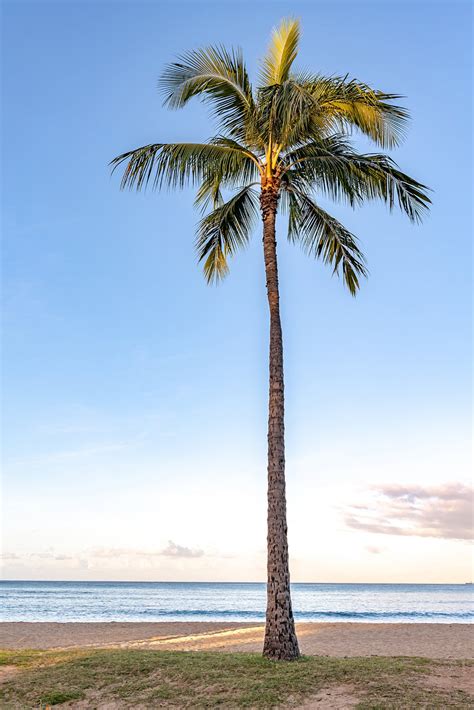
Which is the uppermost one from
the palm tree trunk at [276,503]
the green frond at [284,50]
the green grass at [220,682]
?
the green frond at [284,50]

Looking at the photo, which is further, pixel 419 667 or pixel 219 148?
pixel 219 148

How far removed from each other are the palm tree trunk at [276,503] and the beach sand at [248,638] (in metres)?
5.61

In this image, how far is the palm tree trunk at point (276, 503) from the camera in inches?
431

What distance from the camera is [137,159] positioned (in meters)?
13.6

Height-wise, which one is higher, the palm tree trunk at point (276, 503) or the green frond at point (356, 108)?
the green frond at point (356, 108)

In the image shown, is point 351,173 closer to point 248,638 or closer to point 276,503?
point 276,503

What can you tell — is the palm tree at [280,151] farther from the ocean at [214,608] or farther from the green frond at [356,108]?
the ocean at [214,608]

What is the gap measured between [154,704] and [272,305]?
7.65 meters

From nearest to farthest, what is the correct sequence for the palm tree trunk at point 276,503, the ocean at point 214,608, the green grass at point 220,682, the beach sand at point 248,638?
the green grass at point 220,682, the palm tree trunk at point 276,503, the beach sand at point 248,638, the ocean at point 214,608

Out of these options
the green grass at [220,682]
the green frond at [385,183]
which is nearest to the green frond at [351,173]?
the green frond at [385,183]

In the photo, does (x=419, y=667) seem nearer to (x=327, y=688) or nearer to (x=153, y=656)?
(x=327, y=688)

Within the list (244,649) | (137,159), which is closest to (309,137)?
(137,159)

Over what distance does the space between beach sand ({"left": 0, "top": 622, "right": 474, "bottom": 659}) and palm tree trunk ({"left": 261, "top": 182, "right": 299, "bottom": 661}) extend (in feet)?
18.4

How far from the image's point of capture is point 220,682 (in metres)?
9.35
